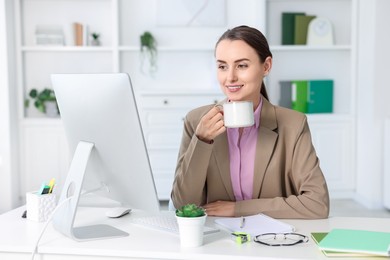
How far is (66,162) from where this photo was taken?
5.20 meters

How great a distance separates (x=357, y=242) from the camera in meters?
1.51

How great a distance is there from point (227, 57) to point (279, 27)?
3.64 metres

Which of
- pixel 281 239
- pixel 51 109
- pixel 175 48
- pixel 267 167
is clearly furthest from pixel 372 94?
pixel 281 239

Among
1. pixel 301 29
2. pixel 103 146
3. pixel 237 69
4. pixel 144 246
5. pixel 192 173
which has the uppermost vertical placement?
pixel 301 29

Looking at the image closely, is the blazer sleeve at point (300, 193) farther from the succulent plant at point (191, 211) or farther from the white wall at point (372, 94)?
the white wall at point (372, 94)

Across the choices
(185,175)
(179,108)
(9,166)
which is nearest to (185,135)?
(185,175)

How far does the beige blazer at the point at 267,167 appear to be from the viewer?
77.5 inches

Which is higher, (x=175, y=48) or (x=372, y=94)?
(x=175, y=48)

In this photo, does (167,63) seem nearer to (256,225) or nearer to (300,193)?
(300,193)

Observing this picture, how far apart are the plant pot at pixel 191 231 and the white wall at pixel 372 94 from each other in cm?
364

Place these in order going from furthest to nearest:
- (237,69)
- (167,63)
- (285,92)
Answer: (167,63)
(285,92)
(237,69)

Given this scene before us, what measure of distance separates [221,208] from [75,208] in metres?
0.49

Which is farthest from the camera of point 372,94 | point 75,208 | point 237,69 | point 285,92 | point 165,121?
point 285,92

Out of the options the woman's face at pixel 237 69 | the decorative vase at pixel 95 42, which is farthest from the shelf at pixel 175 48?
the woman's face at pixel 237 69
